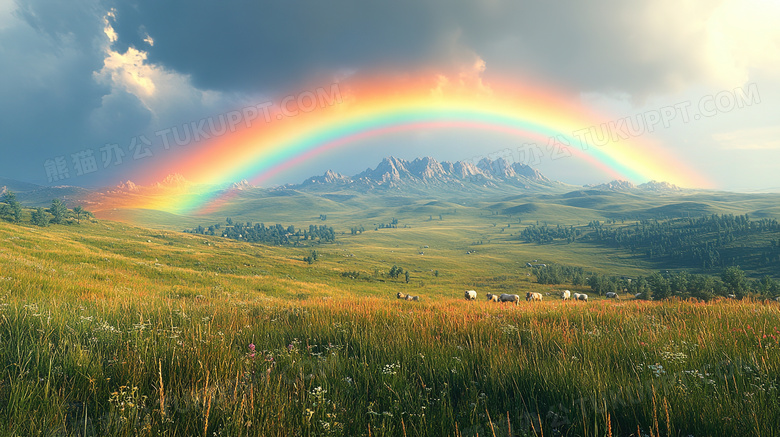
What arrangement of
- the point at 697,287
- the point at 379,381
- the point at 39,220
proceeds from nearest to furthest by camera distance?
the point at 379,381 < the point at 697,287 < the point at 39,220

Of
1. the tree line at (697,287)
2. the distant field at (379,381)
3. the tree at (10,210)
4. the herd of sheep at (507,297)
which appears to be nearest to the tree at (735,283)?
the tree line at (697,287)

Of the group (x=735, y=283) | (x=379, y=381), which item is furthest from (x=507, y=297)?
(x=735, y=283)

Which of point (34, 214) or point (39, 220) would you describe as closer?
point (39, 220)

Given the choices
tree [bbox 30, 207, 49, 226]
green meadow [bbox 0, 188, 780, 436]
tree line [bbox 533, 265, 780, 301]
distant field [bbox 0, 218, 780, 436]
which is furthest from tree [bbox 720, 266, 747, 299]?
tree [bbox 30, 207, 49, 226]

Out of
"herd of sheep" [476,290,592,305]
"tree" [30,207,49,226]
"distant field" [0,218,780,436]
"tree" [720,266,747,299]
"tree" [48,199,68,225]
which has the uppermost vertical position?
"tree" [48,199,68,225]

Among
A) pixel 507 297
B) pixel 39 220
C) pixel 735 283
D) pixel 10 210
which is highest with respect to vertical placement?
pixel 10 210

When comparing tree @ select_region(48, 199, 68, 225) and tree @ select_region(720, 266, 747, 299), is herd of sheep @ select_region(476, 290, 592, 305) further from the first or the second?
tree @ select_region(48, 199, 68, 225)

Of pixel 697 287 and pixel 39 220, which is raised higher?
pixel 39 220

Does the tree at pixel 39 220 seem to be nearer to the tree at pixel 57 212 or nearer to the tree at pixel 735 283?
the tree at pixel 57 212

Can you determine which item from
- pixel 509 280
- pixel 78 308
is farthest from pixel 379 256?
pixel 78 308

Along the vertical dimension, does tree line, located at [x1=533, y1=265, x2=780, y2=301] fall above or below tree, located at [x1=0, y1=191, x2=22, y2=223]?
below

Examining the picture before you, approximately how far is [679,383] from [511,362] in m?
1.72

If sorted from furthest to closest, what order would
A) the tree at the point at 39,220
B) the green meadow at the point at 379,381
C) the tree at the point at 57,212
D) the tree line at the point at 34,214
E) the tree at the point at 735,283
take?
1. the tree at the point at 57,212
2. the tree line at the point at 34,214
3. the tree at the point at 39,220
4. the tree at the point at 735,283
5. the green meadow at the point at 379,381

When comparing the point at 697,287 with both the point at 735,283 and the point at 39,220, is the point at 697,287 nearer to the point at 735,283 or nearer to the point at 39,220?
the point at 735,283
